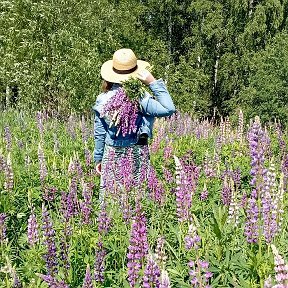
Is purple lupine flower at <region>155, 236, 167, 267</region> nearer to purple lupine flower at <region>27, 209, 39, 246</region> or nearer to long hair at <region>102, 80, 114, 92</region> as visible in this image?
purple lupine flower at <region>27, 209, 39, 246</region>

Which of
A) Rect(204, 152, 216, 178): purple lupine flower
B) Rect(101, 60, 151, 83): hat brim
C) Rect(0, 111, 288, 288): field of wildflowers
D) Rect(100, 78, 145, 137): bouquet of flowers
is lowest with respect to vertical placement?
Rect(0, 111, 288, 288): field of wildflowers

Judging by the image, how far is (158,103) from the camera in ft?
16.0

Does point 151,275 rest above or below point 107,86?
below

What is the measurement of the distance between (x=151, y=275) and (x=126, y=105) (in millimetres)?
2782

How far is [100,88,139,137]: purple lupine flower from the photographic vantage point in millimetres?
4832

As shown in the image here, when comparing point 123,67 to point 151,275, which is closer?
point 151,275

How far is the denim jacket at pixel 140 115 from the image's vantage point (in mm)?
4887

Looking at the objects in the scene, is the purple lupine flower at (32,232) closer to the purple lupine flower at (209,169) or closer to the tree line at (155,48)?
the purple lupine flower at (209,169)

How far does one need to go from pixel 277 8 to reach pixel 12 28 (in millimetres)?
18676

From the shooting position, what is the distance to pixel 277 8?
1152 inches

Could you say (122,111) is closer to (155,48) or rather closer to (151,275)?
(151,275)

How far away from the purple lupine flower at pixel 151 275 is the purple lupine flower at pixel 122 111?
9.02 ft

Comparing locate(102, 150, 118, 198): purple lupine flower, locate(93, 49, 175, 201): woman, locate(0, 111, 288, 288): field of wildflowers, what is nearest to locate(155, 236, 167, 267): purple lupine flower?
locate(0, 111, 288, 288): field of wildflowers

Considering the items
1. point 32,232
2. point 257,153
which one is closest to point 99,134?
point 32,232
